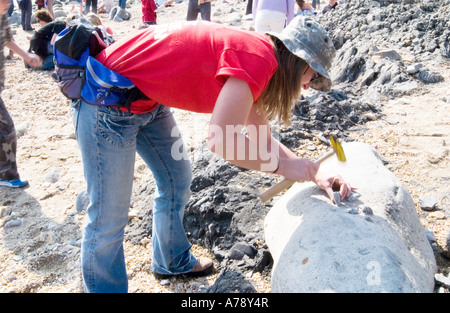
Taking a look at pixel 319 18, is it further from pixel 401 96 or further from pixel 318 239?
pixel 318 239

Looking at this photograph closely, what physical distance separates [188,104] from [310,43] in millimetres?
639

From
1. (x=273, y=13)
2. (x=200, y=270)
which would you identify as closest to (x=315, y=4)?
(x=273, y=13)

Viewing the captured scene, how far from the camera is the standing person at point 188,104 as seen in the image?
5.91ft

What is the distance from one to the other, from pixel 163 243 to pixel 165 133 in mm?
734

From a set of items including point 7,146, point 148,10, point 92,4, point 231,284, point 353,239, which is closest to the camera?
point 353,239

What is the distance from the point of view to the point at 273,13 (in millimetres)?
5539

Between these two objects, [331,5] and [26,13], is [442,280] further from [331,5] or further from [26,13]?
[26,13]

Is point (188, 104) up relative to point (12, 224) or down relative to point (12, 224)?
up

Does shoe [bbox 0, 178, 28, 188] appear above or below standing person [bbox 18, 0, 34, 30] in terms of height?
above

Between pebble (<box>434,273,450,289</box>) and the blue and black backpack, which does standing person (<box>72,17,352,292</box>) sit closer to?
the blue and black backpack

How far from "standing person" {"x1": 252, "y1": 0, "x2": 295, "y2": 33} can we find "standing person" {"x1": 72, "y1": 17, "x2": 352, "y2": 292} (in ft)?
11.7

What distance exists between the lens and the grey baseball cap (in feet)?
6.30

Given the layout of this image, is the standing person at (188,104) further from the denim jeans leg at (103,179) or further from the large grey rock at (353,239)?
the large grey rock at (353,239)

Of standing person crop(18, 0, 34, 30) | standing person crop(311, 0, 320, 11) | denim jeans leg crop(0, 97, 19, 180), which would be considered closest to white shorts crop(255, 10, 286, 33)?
denim jeans leg crop(0, 97, 19, 180)
